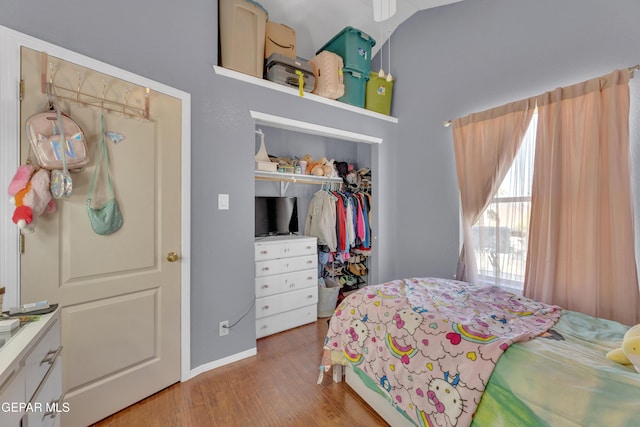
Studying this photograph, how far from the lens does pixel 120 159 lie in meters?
1.58

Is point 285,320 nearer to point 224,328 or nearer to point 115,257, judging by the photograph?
point 224,328

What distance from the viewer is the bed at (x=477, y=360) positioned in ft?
2.93

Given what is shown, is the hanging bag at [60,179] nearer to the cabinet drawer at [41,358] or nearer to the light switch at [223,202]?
the cabinet drawer at [41,358]

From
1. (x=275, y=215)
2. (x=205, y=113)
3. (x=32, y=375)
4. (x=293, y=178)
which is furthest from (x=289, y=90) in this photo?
(x=32, y=375)

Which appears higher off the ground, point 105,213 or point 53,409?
point 105,213

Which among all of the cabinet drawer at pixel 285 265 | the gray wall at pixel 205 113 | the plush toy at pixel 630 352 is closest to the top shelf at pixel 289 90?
the gray wall at pixel 205 113

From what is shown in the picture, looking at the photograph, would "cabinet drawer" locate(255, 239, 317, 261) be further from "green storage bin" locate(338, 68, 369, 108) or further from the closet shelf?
"green storage bin" locate(338, 68, 369, 108)

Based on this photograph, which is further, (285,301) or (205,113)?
(285,301)

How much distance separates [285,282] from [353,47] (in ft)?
8.50

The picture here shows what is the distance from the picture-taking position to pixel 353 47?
2.76m

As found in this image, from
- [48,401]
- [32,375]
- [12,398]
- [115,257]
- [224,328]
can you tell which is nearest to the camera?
[12,398]

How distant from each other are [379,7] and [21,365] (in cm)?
252

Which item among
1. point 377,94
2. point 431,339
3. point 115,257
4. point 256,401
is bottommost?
point 256,401

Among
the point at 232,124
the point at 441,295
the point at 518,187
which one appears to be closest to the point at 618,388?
the point at 441,295
